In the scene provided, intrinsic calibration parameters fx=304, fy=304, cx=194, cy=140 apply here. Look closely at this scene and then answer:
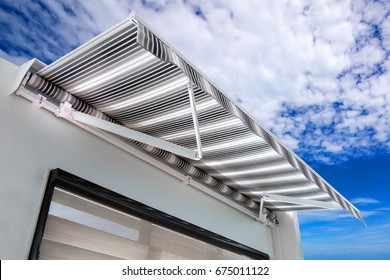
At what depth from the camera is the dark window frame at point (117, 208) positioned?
137 inches

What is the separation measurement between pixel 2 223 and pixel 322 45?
43.3ft

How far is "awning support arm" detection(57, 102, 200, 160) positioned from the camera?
147 inches

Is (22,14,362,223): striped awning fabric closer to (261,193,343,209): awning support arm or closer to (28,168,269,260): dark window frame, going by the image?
(261,193,343,209): awning support arm

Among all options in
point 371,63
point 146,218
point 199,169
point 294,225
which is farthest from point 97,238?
point 371,63

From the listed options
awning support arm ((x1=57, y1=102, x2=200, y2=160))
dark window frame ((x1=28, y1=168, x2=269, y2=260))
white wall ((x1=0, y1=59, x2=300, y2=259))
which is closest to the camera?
white wall ((x1=0, y1=59, x2=300, y2=259))

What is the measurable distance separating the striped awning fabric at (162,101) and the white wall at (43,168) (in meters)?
0.35

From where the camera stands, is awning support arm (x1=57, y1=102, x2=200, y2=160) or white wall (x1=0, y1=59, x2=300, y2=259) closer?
white wall (x1=0, y1=59, x2=300, y2=259)

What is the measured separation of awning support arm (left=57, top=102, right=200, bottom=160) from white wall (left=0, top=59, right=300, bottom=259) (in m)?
0.19

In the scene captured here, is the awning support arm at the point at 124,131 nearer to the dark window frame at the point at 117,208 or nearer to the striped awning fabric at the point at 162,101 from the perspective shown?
the striped awning fabric at the point at 162,101

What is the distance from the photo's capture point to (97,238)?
420cm

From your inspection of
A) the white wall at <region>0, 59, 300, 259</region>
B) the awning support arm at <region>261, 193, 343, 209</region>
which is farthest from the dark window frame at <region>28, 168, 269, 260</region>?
the awning support arm at <region>261, 193, 343, 209</region>

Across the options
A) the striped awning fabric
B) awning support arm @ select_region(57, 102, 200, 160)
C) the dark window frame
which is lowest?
the dark window frame

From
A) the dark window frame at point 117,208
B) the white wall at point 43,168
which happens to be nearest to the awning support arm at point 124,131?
the white wall at point 43,168

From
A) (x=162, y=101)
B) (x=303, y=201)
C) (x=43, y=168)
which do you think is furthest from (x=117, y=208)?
(x=303, y=201)
